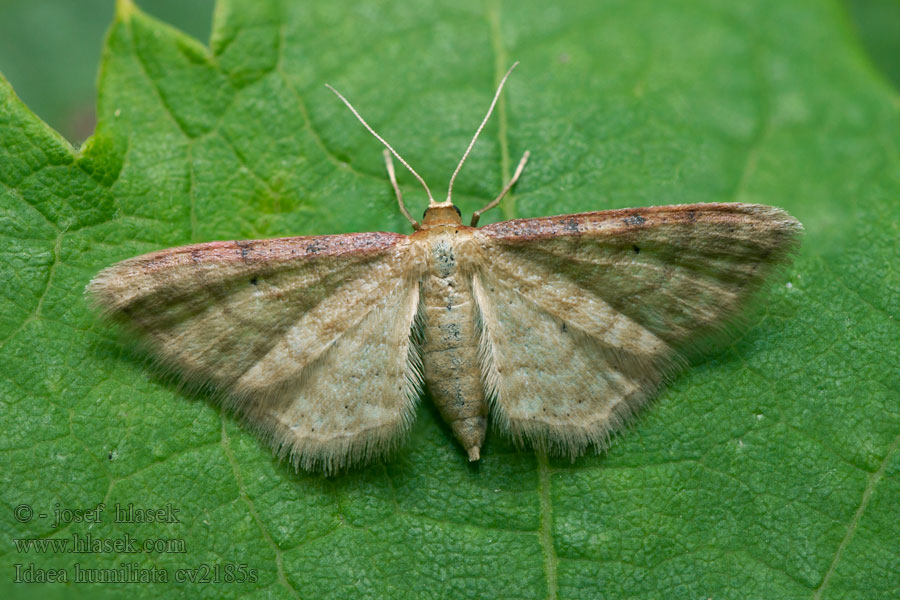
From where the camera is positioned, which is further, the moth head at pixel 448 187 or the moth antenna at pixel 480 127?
the moth antenna at pixel 480 127

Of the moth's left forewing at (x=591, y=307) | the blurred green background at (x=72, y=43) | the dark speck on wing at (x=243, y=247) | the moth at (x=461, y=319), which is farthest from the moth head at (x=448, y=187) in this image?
the blurred green background at (x=72, y=43)

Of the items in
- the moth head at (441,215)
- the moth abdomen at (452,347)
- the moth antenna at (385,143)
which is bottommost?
the moth abdomen at (452,347)

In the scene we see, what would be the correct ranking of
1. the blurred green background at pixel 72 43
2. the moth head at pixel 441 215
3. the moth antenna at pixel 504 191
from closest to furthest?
the moth head at pixel 441 215 → the moth antenna at pixel 504 191 → the blurred green background at pixel 72 43

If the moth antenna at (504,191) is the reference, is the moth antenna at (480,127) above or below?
above

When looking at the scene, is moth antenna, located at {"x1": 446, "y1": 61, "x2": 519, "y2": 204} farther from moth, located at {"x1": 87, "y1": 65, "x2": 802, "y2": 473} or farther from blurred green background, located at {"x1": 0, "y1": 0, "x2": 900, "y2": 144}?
blurred green background, located at {"x1": 0, "y1": 0, "x2": 900, "y2": 144}

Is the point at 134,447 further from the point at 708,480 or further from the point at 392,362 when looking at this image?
the point at 708,480

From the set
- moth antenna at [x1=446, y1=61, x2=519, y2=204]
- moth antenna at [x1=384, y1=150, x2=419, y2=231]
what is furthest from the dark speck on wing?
moth antenna at [x1=446, y1=61, x2=519, y2=204]

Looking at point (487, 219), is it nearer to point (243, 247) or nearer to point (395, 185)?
point (395, 185)

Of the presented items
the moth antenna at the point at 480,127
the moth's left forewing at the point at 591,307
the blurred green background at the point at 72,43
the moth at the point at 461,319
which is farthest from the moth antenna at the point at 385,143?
the blurred green background at the point at 72,43

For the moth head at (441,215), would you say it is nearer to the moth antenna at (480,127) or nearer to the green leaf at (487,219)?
the moth antenna at (480,127)

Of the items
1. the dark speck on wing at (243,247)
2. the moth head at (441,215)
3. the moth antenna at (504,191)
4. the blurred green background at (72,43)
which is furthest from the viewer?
the blurred green background at (72,43)
